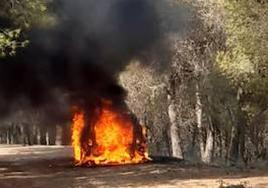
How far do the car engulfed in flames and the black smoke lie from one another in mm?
780

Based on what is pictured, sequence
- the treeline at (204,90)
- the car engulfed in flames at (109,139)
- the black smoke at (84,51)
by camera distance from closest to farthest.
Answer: the black smoke at (84,51) → the car engulfed in flames at (109,139) → the treeline at (204,90)

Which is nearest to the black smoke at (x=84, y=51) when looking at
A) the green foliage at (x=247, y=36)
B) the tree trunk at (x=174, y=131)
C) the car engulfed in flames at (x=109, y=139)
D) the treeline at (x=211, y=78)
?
the car engulfed in flames at (x=109, y=139)

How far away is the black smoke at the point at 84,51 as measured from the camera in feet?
68.8

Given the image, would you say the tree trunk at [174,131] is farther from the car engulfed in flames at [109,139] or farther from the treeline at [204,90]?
the car engulfed in flames at [109,139]

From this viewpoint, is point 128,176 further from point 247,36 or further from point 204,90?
point 204,90

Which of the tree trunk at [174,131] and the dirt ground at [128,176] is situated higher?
the tree trunk at [174,131]

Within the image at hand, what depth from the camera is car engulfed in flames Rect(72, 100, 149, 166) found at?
21125 millimetres

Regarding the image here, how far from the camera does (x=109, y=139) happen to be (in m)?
21.1

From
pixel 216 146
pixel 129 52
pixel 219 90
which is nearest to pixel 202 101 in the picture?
pixel 219 90

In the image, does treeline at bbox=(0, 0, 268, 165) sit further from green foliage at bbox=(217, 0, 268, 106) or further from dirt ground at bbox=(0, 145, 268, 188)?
dirt ground at bbox=(0, 145, 268, 188)

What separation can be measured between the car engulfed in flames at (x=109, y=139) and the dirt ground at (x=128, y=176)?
90 centimetres

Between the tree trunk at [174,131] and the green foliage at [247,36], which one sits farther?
the tree trunk at [174,131]

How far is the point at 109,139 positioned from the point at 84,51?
3.46 meters

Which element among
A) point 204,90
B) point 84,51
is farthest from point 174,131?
point 84,51
